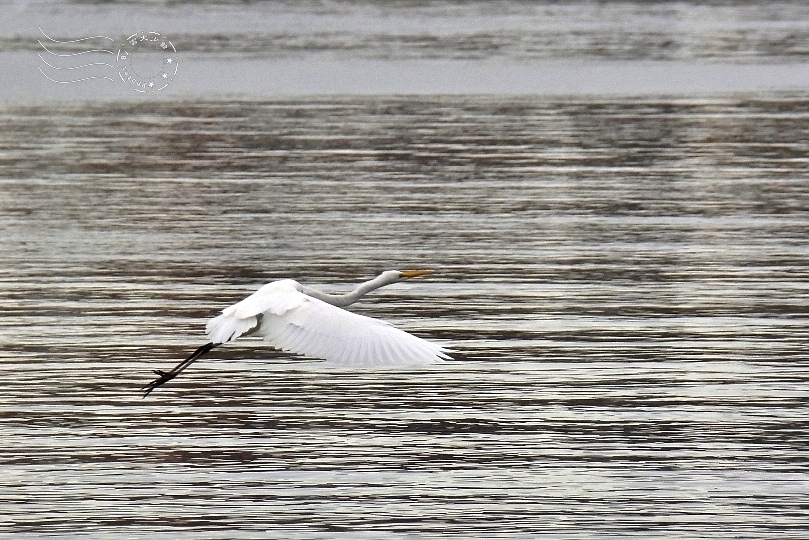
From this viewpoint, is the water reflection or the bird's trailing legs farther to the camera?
the bird's trailing legs

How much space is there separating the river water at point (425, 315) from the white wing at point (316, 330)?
0.57 m

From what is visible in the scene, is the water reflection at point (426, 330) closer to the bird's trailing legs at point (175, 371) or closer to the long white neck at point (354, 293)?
the bird's trailing legs at point (175, 371)

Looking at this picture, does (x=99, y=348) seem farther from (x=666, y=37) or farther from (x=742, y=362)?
(x=666, y=37)

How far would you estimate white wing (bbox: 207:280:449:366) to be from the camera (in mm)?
9055

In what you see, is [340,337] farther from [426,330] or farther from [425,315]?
[425,315]

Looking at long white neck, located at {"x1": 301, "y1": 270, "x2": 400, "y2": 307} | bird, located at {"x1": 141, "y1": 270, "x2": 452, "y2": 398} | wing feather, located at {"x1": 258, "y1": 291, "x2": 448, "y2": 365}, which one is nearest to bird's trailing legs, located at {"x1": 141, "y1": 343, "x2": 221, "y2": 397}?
bird, located at {"x1": 141, "y1": 270, "x2": 452, "y2": 398}

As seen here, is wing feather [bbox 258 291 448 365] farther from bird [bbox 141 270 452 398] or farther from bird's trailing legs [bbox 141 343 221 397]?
bird's trailing legs [bbox 141 343 221 397]

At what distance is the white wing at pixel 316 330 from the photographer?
905 cm

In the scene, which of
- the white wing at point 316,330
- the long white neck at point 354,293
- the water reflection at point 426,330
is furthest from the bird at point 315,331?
the water reflection at point 426,330

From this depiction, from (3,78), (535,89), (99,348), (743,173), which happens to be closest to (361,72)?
(535,89)

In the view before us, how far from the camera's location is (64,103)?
26.9 meters

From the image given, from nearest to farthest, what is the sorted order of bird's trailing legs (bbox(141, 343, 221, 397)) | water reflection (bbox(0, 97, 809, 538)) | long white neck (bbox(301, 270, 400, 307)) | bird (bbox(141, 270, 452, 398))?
1. water reflection (bbox(0, 97, 809, 538))
2. bird (bbox(141, 270, 452, 398))
3. bird's trailing legs (bbox(141, 343, 221, 397))
4. long white neck (bbox(301, 270, 400, 307))

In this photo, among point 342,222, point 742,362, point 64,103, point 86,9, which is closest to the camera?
point 742,362

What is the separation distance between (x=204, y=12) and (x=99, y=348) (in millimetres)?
29007
